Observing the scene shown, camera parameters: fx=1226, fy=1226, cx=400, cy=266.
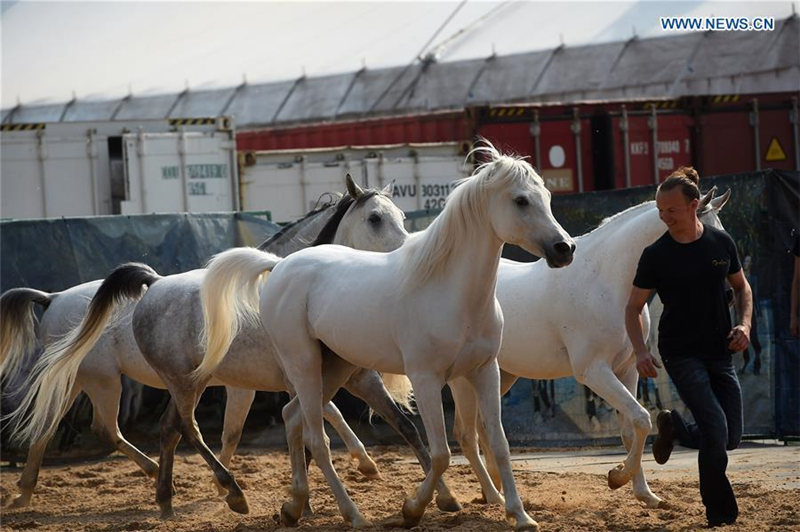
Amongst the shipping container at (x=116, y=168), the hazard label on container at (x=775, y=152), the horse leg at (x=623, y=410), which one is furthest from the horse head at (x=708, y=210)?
the hazard label on container at (x=775, y=152)

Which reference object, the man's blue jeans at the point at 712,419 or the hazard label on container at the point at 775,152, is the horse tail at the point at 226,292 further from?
the hazard label on container at the point at 775,152

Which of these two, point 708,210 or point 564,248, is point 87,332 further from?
point 708,210

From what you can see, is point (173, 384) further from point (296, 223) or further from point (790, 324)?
point (790, 324)

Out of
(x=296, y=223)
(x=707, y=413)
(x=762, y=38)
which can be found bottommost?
(x=707, y=413)

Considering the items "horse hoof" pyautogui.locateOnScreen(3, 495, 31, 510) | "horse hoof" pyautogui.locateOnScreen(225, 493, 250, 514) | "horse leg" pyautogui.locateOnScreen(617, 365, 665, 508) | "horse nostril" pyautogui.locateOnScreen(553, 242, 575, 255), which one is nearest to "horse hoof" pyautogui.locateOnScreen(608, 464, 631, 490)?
"horse leg" pyautogui.locateOnScreen(617, 365, 665, 508)

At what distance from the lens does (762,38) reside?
2350cm

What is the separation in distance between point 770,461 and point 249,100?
22847 millimetres

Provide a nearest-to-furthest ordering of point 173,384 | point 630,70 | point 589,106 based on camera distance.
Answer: point 173,384, point 589,106, point 630,70

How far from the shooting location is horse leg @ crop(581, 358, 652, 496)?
7078 mm

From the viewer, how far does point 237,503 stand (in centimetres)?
791

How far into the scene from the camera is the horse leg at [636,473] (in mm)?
7199

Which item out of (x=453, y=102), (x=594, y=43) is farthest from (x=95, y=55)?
(x=594, y=43)

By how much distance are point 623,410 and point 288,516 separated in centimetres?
209

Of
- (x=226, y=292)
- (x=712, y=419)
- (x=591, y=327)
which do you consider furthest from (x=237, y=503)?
(x=712, y=419)
